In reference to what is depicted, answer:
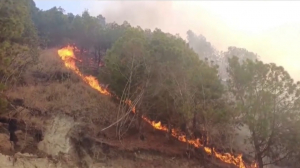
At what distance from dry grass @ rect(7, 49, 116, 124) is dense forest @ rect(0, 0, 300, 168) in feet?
3.91

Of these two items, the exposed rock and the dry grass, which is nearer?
the exposed rock

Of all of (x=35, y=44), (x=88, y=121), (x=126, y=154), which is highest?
(x=35, y=44)

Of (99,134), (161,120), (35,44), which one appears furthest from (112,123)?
(35,44)

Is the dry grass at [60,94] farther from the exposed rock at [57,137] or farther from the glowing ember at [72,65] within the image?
the exposed rock at [57,137]

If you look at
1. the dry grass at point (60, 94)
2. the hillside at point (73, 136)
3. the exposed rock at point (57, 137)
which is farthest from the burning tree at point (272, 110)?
the exposed rock at point (57, 137)

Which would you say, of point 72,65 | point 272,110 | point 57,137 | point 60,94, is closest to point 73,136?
point 57,137

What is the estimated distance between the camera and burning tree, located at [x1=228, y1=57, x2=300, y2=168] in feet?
71.0

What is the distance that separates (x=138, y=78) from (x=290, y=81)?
9.95m

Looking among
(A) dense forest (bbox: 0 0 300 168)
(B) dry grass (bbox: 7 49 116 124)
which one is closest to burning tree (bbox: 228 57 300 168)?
(A) dense forest (bbox: 0 0 300 168)

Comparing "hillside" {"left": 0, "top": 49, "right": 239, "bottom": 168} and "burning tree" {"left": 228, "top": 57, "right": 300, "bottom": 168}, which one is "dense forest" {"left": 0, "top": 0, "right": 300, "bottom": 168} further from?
"hillside" {"left": 0, "top": 49, "right": 239, "bottom": 168}

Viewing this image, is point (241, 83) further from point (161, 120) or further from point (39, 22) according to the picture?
point (39, 22)

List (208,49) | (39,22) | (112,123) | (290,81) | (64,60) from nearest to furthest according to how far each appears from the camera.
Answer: (290,81) → (112,123) → (64,60) → (39,22) → (208,49)

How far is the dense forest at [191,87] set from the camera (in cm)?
2153

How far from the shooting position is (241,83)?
2314 centimetres
